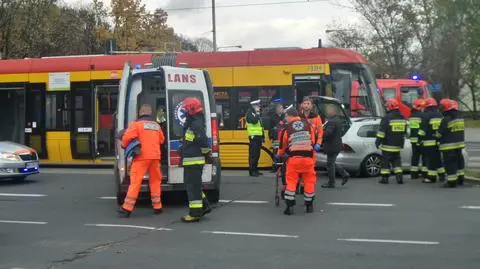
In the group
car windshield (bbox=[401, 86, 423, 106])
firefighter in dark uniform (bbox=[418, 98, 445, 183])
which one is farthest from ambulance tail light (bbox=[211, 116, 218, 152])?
car windshield (bbox=[401, 86, 423, 106])

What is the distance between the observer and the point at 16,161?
1433cm

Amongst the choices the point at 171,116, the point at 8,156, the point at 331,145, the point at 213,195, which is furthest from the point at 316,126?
the point at 8,156

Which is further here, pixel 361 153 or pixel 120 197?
pixel 361 153

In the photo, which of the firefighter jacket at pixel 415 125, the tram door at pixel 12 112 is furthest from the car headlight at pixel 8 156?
the firefighter jacket at pixel 415 125

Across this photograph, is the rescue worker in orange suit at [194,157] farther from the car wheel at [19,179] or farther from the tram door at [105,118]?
the tram door at [105,118]

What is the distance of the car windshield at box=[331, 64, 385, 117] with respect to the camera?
16.6 metres

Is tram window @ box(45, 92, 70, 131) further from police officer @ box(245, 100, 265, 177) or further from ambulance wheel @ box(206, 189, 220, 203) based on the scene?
ambulance wheel @ box(206, 189, 220, 203)

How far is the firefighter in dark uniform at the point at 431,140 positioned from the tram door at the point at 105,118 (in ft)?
29.2

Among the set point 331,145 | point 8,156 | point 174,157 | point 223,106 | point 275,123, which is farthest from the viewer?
point 223,106

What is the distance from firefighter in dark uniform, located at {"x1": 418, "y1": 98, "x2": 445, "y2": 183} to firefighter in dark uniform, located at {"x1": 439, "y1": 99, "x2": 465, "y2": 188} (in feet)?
1.07

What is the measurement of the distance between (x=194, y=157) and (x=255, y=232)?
5.35 feet

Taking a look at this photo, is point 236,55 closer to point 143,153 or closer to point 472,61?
point 143,153

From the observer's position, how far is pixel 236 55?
1714 centimetres

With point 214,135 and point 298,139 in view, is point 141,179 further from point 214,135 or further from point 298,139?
point 298,139
